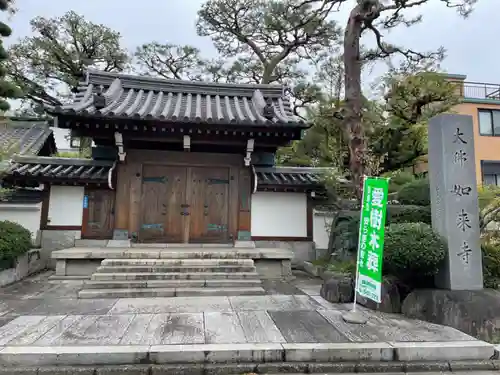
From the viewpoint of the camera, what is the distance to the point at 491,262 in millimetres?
5238

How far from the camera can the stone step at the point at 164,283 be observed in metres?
6.15

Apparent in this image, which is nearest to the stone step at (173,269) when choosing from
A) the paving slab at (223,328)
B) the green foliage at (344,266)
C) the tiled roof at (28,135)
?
the green foliage at (344,266)

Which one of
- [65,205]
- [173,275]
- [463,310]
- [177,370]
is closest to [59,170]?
[65,205]

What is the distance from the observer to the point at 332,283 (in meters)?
5.67

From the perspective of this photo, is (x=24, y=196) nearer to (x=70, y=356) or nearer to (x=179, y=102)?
(x=179, y=102)

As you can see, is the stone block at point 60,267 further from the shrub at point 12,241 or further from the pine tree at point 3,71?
the pine tree at point 3,71

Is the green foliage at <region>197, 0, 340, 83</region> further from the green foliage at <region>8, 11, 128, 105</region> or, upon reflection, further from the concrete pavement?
the concrete pavement

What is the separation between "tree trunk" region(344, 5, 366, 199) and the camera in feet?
25.2

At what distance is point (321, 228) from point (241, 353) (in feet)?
20.4

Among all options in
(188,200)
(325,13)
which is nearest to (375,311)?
(188,200)

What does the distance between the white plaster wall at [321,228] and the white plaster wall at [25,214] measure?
7371 mm

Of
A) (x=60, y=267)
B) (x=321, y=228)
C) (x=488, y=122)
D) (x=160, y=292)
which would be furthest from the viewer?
(x=488, y=122)

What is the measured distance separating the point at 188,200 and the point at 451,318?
253 inches

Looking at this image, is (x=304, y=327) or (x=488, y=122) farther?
(x=488, y=122)
